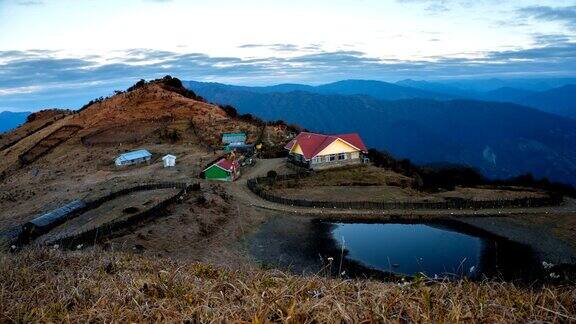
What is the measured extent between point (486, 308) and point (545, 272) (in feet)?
75.8

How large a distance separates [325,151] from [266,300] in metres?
45.3

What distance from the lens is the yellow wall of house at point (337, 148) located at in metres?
49.4

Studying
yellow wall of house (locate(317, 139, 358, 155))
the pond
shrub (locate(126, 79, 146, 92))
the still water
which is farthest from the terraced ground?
the still water

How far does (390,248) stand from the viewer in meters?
30.1

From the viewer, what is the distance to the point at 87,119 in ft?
250

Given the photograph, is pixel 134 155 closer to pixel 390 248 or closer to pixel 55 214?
pixel 55 214

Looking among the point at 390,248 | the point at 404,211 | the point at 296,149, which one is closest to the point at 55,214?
the point at 390,248

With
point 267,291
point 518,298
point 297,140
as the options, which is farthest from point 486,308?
point 297,140

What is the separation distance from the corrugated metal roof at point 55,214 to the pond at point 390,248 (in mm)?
14661

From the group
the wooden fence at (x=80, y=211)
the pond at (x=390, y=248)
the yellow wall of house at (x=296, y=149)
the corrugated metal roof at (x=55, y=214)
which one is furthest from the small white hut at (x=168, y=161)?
the pond at (x=390, y=248)

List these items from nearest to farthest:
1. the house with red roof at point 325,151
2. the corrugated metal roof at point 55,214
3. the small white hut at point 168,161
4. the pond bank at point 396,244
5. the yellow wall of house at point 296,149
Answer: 1. the pond bank at point 396,244
2. the corrugated metal roof at point 55,214
3. the house with red roof at point 325,151
4. the yellow wall of house at point 296,149
5. the small white hut at point 168,161

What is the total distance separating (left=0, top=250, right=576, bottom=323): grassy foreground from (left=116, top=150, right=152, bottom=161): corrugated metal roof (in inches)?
1960

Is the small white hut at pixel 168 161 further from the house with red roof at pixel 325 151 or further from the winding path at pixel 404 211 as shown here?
the winding path at pixel 404 211

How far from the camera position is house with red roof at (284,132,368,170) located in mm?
49062
